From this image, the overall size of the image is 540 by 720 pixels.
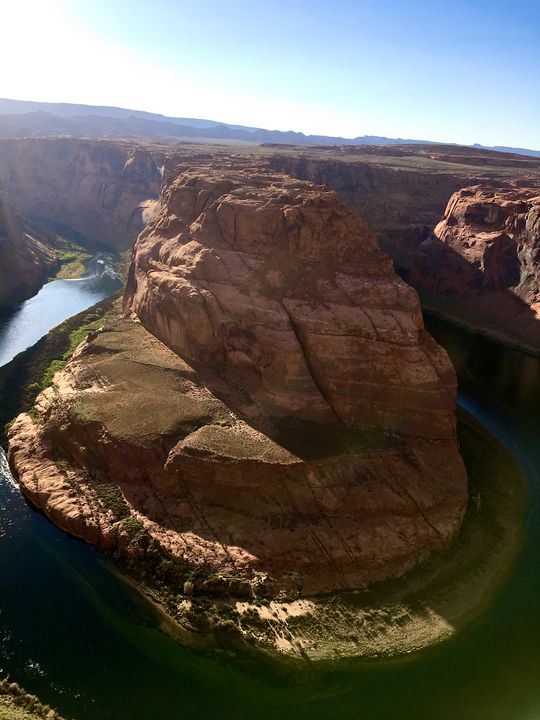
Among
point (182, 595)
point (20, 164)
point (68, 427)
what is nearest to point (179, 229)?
point (68, 427)

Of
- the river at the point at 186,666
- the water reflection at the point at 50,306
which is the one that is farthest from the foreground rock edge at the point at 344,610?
the water reflection at the point at 50,306

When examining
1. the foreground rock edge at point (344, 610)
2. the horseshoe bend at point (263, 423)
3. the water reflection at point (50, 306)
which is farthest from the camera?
the water reflection at point (50, 306)

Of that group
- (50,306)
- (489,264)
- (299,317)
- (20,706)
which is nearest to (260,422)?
(299,317)

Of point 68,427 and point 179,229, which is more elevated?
point 179,229

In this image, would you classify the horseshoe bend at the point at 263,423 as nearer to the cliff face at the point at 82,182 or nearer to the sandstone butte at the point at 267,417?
the sandstone butte at the point at 267,417

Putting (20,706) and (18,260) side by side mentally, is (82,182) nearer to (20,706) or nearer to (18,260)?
(18,260)

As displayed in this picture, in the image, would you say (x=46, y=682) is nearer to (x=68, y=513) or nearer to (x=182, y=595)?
(x=182, y=595)

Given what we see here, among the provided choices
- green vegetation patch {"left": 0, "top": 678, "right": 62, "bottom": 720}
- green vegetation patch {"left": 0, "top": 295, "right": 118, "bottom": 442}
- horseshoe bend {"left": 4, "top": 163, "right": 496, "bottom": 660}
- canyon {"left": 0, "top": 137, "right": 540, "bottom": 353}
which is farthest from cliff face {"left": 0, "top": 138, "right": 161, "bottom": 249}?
green vegetation patch {"left": 0, "top": 678, "right": 62, "bottom": 720}
